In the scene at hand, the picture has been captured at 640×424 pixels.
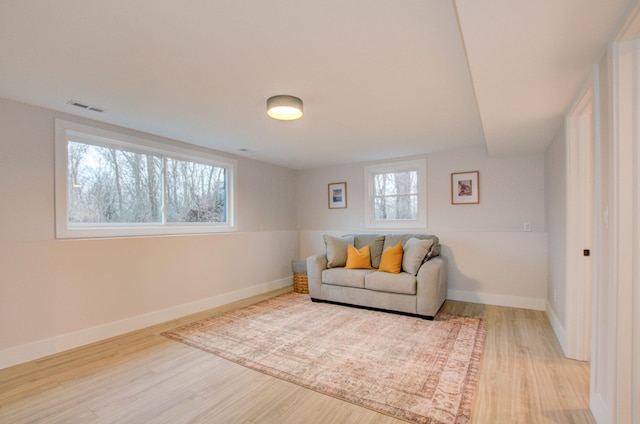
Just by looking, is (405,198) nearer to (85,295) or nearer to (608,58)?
(608,58)

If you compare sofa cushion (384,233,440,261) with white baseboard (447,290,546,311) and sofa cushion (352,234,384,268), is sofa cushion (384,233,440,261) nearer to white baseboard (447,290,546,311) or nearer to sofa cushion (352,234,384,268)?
sofa cushion (352,234,384,268)

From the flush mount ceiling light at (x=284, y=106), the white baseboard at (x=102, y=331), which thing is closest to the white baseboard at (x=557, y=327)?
the flush mount ceiling light at (x=284, y=106)

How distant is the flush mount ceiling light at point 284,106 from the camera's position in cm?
248

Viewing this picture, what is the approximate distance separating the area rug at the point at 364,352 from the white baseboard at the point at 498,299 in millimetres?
822

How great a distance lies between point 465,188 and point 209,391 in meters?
4.00

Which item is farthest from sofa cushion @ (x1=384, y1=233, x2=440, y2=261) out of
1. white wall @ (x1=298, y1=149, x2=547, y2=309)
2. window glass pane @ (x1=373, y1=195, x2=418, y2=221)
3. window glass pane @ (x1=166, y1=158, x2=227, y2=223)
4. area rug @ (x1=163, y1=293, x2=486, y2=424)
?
window glass pane @ (x1=166, y1=158, x2=227, y2=223)

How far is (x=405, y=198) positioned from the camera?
16.0 ft

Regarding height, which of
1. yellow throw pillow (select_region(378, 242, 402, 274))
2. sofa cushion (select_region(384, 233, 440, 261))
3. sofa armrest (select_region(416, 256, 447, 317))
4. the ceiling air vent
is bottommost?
sofa armrest (select_region(416, 256, 447, 317))

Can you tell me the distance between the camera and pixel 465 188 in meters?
4.36

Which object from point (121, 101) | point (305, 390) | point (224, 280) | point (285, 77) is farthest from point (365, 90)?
point (224, 280)

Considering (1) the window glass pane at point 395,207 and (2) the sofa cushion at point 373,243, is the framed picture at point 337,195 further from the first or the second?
(2) the sofa cushion at point 373,243

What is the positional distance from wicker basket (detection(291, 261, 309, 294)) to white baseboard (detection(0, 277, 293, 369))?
0.87 metres

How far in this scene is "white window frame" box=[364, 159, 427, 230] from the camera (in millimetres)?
4676

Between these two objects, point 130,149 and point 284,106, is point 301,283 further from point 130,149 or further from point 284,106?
point 284,106
